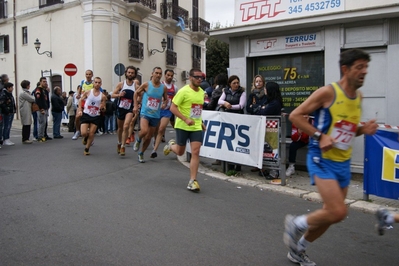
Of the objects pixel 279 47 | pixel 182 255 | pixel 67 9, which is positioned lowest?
pixel 182 255

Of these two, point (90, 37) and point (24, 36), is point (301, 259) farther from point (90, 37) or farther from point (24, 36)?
point (24, 36)

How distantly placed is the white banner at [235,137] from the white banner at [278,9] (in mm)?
2679

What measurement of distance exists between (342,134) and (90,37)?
23182mm

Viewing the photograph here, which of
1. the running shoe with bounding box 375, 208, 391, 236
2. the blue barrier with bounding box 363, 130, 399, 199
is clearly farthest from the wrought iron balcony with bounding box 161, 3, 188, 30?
the running shoe with bounding box 375, 208, 391, 236

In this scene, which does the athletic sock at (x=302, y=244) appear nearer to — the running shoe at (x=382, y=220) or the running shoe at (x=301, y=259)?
the running shoe at (x=301, y=259)

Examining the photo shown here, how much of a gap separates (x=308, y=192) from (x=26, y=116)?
971 cm

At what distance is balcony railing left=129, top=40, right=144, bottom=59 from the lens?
2674 cm

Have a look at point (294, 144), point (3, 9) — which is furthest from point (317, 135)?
point (3, 9)

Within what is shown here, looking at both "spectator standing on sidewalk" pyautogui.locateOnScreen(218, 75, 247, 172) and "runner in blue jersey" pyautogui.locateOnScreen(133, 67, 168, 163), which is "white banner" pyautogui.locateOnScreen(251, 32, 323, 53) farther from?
"runner in blue jersey" pyautogui.locateOnScreen(133, 67, 168, 163)

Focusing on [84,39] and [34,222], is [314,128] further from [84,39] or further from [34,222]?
[84,39]

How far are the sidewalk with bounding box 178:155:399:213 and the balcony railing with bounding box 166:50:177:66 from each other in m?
22.8

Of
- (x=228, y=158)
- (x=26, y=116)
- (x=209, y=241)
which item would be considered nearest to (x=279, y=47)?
(x=228, y=158)

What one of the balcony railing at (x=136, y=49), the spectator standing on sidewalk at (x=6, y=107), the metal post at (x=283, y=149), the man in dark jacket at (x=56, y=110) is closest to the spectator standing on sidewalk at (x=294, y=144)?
the metal post at (x=283, y=149)

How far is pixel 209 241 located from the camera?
4.52m
